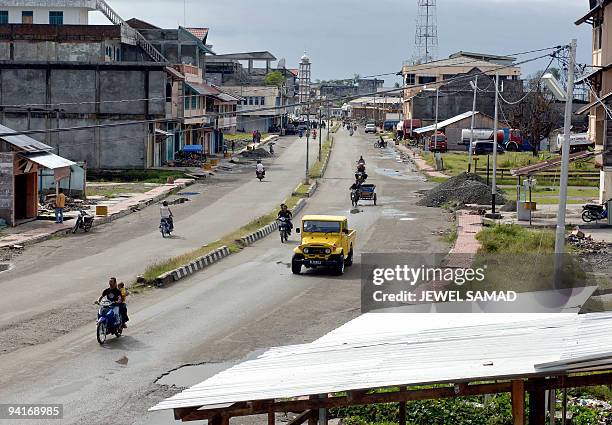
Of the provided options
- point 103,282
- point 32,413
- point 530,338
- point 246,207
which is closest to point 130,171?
point 246,207

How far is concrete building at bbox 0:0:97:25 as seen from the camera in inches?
3177

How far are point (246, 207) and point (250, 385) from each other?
3740 centimetres

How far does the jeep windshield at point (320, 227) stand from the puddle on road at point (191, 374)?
1104 cm

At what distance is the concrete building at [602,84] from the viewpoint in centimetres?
3900

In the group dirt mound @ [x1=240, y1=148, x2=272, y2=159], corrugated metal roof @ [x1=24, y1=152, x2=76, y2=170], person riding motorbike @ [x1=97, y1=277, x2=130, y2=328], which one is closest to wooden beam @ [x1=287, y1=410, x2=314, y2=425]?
person riding motorbike @ [x1=97, y1=277, x2=130, y2=328]

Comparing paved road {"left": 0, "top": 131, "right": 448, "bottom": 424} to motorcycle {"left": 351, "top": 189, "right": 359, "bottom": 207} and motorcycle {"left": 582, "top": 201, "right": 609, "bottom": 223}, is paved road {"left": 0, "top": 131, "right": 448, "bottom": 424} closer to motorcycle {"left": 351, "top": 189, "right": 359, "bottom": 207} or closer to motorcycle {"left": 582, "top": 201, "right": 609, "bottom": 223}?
motorcycle {"left": 582, "top": 201, "right": 609, "bottom": 223}

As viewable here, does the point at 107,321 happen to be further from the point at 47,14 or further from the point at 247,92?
the point at 247,92

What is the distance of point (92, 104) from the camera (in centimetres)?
6300

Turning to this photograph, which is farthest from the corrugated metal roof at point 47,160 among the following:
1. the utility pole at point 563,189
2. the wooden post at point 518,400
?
the wooden post at point 518,400

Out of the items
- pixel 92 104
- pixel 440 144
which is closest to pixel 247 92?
pixel 440 144

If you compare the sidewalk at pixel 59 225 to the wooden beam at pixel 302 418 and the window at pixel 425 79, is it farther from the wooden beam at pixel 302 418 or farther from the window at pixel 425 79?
the window at pixel 425 79

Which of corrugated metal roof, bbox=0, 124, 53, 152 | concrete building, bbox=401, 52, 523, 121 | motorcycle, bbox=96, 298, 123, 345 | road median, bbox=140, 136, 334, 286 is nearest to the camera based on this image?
motorcycle, bbox=96, 298, 123, 345

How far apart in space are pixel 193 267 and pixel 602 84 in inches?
927

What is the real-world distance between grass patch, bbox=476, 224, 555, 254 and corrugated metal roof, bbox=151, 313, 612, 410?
16204mm
